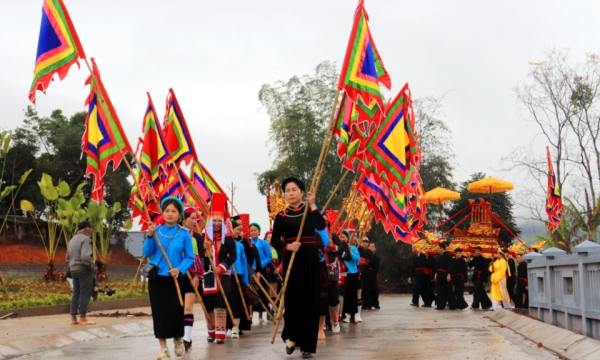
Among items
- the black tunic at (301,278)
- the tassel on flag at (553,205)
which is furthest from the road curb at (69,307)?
the tassel on flag at (553,205)

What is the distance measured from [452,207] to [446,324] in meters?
36.7

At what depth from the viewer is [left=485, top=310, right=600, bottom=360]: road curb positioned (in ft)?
28.5

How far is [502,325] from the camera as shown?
49.8 ft

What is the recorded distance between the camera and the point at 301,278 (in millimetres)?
9445

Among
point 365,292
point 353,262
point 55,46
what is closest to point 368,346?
point 353,262

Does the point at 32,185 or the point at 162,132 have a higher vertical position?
the point at 32,185

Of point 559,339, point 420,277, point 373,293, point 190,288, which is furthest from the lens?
point 420,277

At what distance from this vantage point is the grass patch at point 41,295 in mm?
18031

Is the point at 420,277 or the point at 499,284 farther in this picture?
the point at 420,277

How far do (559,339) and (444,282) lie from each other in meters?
13.2

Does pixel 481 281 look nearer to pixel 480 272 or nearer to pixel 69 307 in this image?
pixel 480 272

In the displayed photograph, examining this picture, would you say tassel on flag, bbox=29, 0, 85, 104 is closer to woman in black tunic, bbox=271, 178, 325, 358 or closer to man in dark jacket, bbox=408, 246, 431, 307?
woman in black tunic, bbox=271, 178, 325, 358

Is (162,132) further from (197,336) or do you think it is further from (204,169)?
(197,336)

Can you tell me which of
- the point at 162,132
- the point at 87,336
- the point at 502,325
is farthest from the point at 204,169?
the point at 502,325
